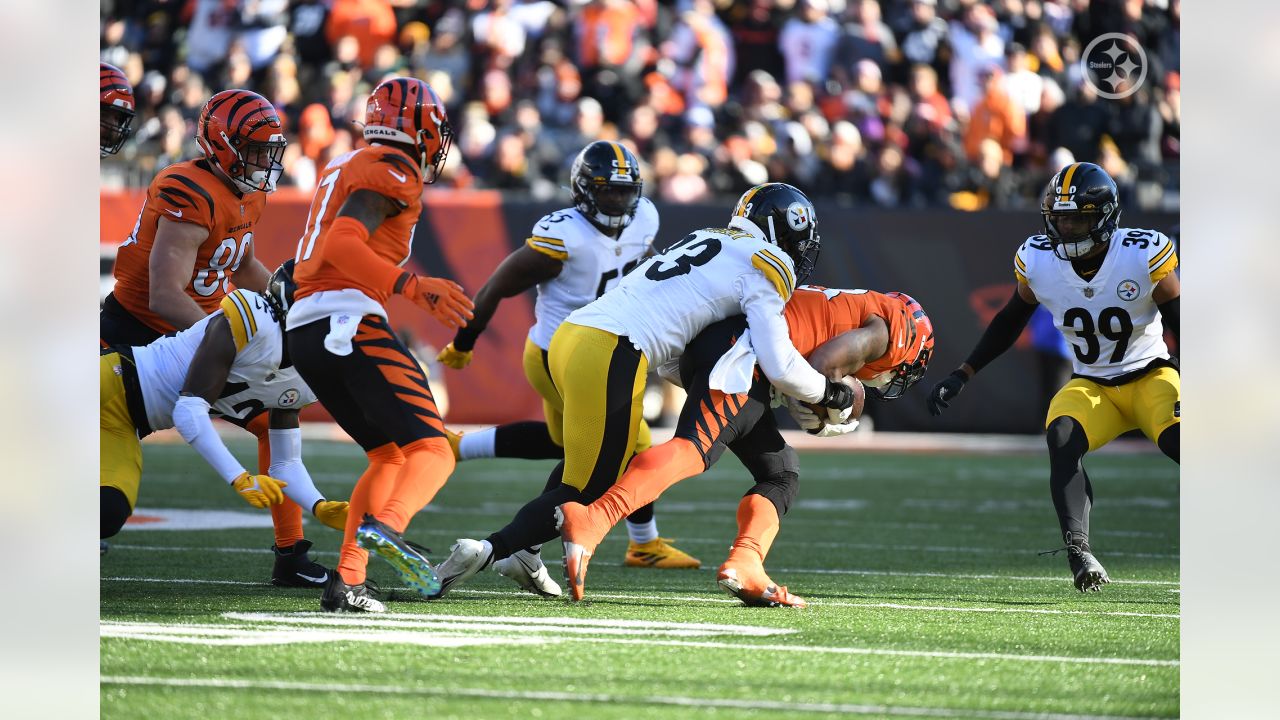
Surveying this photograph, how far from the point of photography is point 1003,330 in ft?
19.8

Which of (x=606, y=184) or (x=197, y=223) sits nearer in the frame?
(x=197, y=223)

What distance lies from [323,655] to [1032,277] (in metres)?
3.23

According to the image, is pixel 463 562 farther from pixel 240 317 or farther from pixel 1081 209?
pixel 1081 209

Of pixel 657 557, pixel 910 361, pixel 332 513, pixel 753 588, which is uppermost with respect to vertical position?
pixel 910 361

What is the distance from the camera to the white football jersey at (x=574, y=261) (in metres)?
6.23

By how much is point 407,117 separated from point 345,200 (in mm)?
341

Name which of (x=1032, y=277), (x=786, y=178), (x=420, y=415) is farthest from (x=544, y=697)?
(x=786, y=178)

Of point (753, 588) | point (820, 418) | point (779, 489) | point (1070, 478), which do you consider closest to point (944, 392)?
point (1070, 478)

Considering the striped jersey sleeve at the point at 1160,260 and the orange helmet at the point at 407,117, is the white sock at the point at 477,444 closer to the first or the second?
the orange helmet at the point at 407,117

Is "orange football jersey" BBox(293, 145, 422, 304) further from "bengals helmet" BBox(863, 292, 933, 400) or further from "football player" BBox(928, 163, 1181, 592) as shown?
"football player" BBox(928, 163, 1181, 592)

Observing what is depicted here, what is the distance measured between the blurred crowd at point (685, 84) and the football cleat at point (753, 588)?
27.6 feet

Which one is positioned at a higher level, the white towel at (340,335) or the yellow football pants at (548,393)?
the white towel at (340,335)

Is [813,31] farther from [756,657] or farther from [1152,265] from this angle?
[756,657]

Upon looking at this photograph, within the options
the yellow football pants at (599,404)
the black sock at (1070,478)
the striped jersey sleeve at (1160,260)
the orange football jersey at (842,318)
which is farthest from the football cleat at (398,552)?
the striped jersey sleeve at (1160,260)
